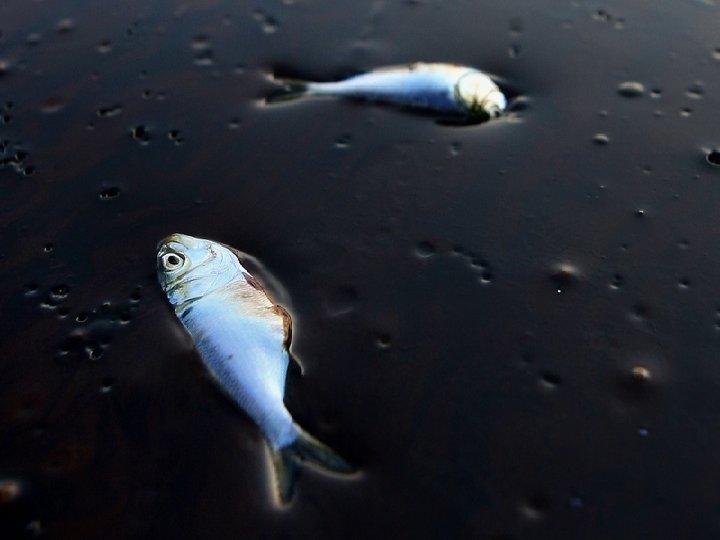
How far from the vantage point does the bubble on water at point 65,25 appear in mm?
3749

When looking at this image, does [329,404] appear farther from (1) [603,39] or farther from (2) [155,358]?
(1) [603,39]

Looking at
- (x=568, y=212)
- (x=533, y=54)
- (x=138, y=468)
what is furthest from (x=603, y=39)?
(x=138, y=468)

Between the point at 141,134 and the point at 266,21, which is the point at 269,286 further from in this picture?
the point at 266,21

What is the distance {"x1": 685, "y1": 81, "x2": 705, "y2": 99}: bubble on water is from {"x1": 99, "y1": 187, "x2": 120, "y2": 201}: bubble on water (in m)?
2.38

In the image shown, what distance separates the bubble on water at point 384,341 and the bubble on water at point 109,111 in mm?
1683

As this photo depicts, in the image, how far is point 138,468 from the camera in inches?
87.9

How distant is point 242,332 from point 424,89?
55.7 inches

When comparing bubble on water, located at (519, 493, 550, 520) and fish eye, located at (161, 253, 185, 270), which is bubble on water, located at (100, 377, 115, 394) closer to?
fish eye, located at (161, 253, 185, 270)

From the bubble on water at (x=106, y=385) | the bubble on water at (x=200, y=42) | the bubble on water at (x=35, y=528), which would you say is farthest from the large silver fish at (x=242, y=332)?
the bubble on water at (x=200, y=42)

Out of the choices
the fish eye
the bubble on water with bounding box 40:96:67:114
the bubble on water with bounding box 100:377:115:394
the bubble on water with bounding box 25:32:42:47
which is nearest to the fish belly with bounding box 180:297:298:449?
the fish eye

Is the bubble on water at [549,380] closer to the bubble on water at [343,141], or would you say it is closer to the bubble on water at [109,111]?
the bubble on water at [343,141]

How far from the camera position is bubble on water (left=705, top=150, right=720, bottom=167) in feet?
9.61

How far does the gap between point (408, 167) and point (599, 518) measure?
150 cm

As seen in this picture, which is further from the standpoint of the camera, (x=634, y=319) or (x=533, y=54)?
(x=533, y=54)
